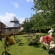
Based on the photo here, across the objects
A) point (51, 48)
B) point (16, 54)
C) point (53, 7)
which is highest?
point (53, 7)

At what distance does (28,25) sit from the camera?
1177 inches

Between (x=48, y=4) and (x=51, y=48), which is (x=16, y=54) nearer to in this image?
(x=51, y=48)

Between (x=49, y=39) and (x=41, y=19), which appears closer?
(x=49, y=39)

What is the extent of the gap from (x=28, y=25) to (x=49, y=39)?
28693mm

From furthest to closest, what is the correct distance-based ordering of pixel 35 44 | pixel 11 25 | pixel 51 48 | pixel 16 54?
pixel 11 25 < pixel 35 44 < pixel 16 54 < pixel 51 48

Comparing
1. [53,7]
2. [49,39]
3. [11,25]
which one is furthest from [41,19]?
[11,25]

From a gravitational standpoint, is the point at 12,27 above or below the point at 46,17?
below

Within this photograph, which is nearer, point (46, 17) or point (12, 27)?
point (46, 17)

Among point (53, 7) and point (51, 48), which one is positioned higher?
point (53, 7)

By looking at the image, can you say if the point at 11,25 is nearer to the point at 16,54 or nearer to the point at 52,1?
the point at 52,1

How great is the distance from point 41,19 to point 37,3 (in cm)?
437

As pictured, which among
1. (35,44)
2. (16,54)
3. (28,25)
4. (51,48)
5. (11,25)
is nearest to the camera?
(51,48)

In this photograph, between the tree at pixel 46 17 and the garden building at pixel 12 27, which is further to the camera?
the garden building at pixel 12 27

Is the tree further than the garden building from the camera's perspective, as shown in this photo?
No
